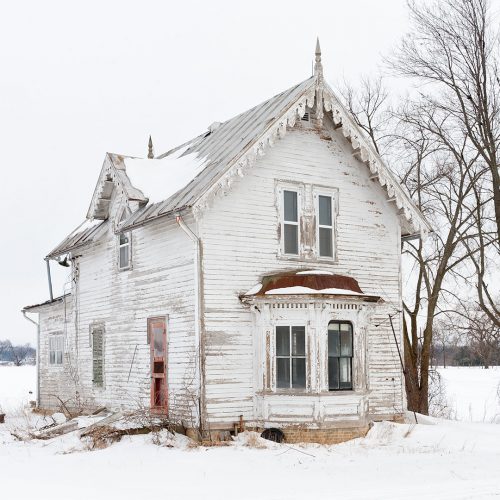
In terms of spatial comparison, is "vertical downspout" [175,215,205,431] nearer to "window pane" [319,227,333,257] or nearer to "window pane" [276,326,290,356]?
"window pane" [276,326,290,356]

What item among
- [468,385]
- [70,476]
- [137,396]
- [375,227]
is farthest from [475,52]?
[468,385]

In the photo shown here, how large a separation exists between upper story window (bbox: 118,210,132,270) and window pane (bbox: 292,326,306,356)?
516 centimetres

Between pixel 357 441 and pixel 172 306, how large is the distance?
5452mm

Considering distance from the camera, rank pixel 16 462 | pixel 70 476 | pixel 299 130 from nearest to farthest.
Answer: pixel 70 476 → pixel 16 462 → pixel 299 130

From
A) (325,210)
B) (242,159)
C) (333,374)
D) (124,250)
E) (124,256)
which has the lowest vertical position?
(333,374)

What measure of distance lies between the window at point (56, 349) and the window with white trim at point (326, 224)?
10.5 metres

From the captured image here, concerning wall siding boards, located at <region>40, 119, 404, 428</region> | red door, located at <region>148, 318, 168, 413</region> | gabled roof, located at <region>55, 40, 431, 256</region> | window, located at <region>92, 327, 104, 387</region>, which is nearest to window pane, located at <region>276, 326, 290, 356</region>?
wall siding boards, located at <region>40, 119, 404, 428</region>

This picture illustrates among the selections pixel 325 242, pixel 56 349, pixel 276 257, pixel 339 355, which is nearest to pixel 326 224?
pixel 325 242

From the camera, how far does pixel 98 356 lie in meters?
23.0

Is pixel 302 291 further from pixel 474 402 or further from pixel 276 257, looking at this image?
pixel 474 402

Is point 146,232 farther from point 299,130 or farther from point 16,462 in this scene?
point 16,462

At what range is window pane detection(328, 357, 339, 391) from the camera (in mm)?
18984

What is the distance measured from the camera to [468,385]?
5984 centimetres

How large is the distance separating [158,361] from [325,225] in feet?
18.0
